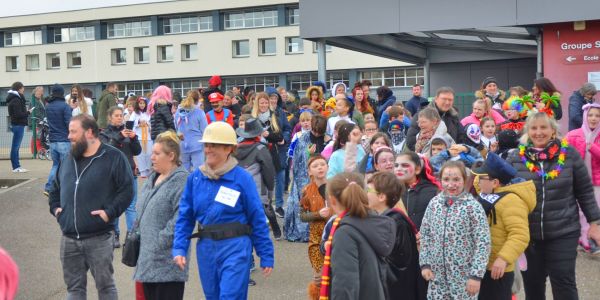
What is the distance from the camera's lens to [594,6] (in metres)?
13.3

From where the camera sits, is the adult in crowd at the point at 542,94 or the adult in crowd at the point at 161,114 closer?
the adult in crowd at the point at 542,94

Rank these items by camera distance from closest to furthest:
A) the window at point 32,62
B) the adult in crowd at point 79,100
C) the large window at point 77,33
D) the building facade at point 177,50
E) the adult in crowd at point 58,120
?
1. the adult in crowd at point 58,120
2. the adult in crowd at point 79,100
3. the building facade at point 177,50
4. the large window at point 77,33
5. the window at point 32,62

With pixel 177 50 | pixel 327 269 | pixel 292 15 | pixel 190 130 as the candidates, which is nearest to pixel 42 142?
pixel 190 130

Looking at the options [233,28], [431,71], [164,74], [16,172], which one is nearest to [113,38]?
[164,74]

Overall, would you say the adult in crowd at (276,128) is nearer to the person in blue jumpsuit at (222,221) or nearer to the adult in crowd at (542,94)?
the adult in crowd at (542,94)

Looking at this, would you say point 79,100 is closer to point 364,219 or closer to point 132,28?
point 364,219

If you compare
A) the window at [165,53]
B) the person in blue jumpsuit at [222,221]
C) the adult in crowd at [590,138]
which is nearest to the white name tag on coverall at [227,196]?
the person in blue jumpsuit at [222,221]

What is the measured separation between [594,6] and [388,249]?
9.84 m

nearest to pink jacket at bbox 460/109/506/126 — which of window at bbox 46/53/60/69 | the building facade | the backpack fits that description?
the backpack

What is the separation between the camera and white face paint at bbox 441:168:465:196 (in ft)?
18.1

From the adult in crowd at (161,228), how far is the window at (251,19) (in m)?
54.6

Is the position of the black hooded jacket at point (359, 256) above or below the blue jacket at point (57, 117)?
below

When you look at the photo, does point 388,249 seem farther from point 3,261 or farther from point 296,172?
point 296,172

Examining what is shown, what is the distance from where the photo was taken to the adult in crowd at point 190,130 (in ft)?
38.4
